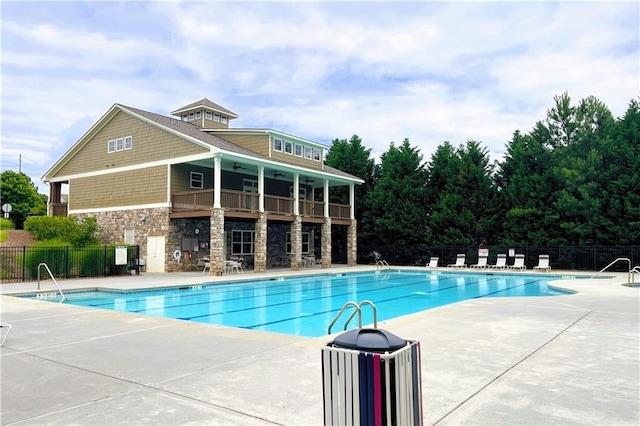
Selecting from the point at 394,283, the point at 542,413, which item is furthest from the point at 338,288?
the point at 542,413

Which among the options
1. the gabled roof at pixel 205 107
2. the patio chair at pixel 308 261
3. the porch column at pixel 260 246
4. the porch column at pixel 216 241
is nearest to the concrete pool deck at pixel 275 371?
the porch column at pixel 216 241

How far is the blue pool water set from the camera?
11297 millimetres

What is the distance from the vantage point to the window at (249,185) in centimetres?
2669

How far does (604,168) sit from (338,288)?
1520 centimetres

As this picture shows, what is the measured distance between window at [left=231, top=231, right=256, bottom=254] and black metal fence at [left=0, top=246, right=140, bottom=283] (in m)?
6.02

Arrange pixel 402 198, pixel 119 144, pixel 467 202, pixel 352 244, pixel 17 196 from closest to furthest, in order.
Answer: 1. pixel 119 144
2. pixel 467 202
3. pixel 352 244
4. pixel 402 198
5. pixel 17 196

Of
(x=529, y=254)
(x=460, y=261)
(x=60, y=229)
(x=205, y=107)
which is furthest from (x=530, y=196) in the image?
(x=60, y=229)

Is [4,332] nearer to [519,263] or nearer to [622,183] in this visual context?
[519,263]

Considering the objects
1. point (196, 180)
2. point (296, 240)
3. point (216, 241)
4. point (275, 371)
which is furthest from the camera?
point (296, 240)

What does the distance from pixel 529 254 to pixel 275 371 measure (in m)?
24.1

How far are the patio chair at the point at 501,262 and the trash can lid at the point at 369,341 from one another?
24317 millimetres

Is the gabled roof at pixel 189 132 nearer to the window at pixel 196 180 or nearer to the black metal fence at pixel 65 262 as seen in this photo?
the window at pixel 196 180

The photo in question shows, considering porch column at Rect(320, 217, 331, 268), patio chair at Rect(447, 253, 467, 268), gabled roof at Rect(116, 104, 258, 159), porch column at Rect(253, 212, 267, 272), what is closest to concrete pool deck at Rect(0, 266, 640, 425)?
porch column at Rect(253, 212, 267, 272)

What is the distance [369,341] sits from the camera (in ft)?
8.75
